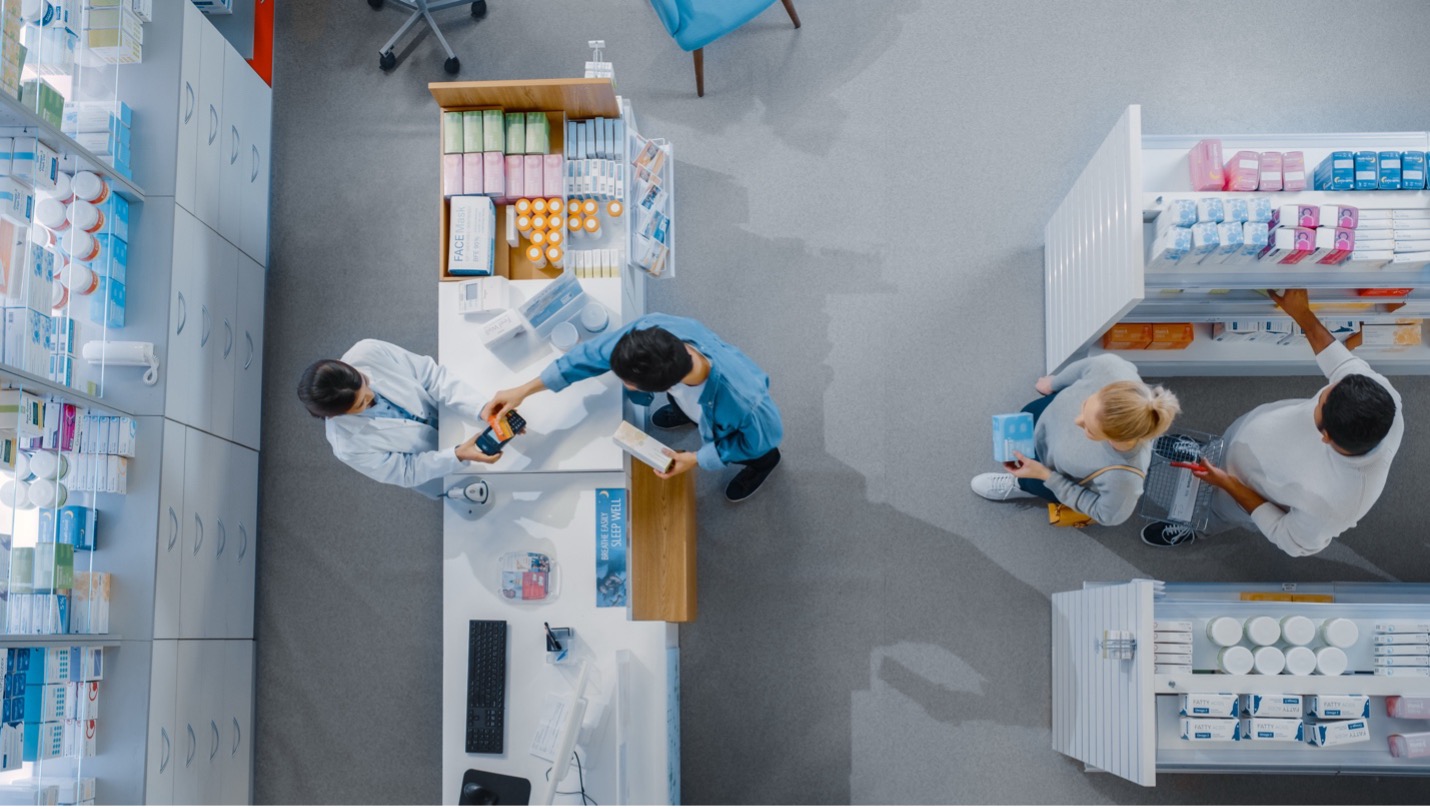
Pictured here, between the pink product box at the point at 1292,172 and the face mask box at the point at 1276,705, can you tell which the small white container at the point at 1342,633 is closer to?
the face mask box at the point at 1276,705

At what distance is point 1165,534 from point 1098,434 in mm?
1517

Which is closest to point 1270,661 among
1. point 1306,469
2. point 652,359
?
point 1306,469

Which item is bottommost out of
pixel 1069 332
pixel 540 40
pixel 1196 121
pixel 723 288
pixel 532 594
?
pixel 532 594

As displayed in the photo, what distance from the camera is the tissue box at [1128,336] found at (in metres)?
4.09

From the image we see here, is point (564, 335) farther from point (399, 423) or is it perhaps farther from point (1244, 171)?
point (1244, 171)

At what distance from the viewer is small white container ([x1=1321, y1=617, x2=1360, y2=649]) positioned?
327cm

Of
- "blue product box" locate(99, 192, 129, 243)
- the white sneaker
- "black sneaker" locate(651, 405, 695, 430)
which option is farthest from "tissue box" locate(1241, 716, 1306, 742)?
"blue product box" locate(99, 192, 129, 243)

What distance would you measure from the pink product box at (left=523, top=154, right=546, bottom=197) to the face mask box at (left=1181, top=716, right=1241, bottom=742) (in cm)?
314

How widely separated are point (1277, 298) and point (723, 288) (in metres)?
2.34

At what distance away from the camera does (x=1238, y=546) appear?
4387mm

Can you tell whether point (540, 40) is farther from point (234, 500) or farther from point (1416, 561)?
point (1416, 561)

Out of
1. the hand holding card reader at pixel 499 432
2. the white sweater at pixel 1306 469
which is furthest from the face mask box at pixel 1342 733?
the hand holding card reader at pixel 499 432

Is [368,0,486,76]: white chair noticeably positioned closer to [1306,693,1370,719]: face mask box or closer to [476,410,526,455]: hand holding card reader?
[476,410,526,455]: hand holding card reader

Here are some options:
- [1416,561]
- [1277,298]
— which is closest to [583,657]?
[1277,298]
